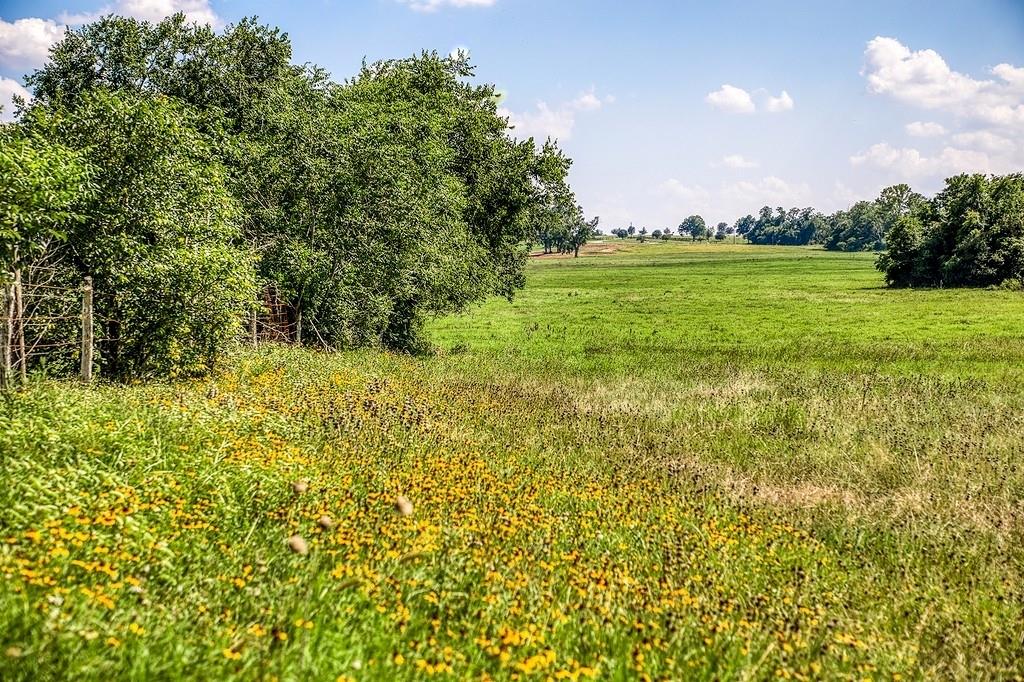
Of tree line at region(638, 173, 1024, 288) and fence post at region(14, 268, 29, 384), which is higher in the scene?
tree line at region(638, 173, 1024, 288)

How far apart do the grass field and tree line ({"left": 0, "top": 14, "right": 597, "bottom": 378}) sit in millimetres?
2357

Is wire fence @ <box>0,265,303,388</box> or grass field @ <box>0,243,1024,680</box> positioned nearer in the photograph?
grass field @ <box>0,243,1024,680</box>

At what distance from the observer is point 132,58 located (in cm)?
2180

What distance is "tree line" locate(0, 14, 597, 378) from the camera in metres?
12.9

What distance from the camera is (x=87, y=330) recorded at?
41.3 ft

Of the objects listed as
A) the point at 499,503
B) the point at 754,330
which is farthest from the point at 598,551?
the point at 754,330

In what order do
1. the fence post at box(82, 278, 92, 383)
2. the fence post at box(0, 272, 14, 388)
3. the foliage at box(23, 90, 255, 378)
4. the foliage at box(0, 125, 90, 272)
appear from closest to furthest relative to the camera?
1. the foliage at box(0, 125, 90, 272)
2. the fence post at box(0, 272, 14, 388)
3. the fence post at box(82, 278, 92, 383)
4. the foliage at box(23, 90, 255, 378)

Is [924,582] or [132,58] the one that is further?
[132,58]

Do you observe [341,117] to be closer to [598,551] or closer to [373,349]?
[373,349]

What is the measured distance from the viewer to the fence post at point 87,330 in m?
12.5

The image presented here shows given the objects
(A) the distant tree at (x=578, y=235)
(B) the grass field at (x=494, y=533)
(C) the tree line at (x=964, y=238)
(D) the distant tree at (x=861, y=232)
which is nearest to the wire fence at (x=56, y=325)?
(B) the grass field at (x=494, y=533)

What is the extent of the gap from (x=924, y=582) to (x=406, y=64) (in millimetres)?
34513

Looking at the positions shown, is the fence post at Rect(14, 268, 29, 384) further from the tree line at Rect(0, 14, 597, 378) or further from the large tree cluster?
the large tree cluster

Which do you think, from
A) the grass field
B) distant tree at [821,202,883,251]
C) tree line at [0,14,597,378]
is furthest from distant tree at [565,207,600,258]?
the grass field
